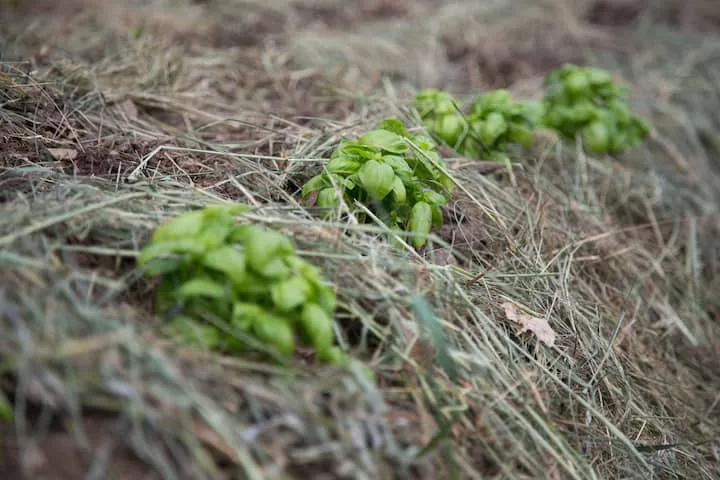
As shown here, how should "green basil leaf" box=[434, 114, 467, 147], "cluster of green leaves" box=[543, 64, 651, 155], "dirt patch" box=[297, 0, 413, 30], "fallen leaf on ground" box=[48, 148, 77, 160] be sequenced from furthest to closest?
"dirt patch" box=[297, 0, 413, 30] → "cluster of green leaves" box=[543, 64, 651, 155] → "green basil leaf" box=[434, 114, 467, 147] → "fallen leaf on ground" box=[48, 148, 77, 160]

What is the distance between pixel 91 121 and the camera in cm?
240

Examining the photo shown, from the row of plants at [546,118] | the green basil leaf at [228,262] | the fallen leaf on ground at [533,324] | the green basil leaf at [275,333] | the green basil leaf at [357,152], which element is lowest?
the fallen leaf on ground at [533,324]

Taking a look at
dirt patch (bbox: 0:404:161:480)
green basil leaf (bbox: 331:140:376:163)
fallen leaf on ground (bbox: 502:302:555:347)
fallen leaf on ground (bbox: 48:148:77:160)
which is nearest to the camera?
dirt patch (bbox: 0:404:161:480)

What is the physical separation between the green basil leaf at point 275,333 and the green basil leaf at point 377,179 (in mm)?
602

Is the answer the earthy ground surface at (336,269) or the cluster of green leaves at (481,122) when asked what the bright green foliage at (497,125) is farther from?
the earthy ground surface at (336,269)

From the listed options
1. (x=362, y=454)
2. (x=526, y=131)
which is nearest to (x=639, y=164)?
(x=526, y=131)

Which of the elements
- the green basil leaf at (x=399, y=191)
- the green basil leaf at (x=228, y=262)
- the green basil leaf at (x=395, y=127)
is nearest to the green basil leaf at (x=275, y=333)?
the green basil leaf at (x=228, y=262)

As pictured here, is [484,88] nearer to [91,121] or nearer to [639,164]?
[639,164]

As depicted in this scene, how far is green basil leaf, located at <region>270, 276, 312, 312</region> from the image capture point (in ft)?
4.68

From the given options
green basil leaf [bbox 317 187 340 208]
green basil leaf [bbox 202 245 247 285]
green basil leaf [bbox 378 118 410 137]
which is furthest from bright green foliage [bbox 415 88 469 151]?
green basil leaf [bbox 202 245 247 285]

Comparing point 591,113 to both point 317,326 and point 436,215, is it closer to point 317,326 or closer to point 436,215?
point 436,215

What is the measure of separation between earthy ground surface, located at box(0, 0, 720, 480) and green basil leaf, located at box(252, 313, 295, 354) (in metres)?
0.05

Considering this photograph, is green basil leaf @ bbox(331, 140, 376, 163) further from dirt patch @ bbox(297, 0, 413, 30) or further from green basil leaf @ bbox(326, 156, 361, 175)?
dirt patch @ bbox(297, 0, 413, 30)

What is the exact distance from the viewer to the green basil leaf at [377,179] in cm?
191
